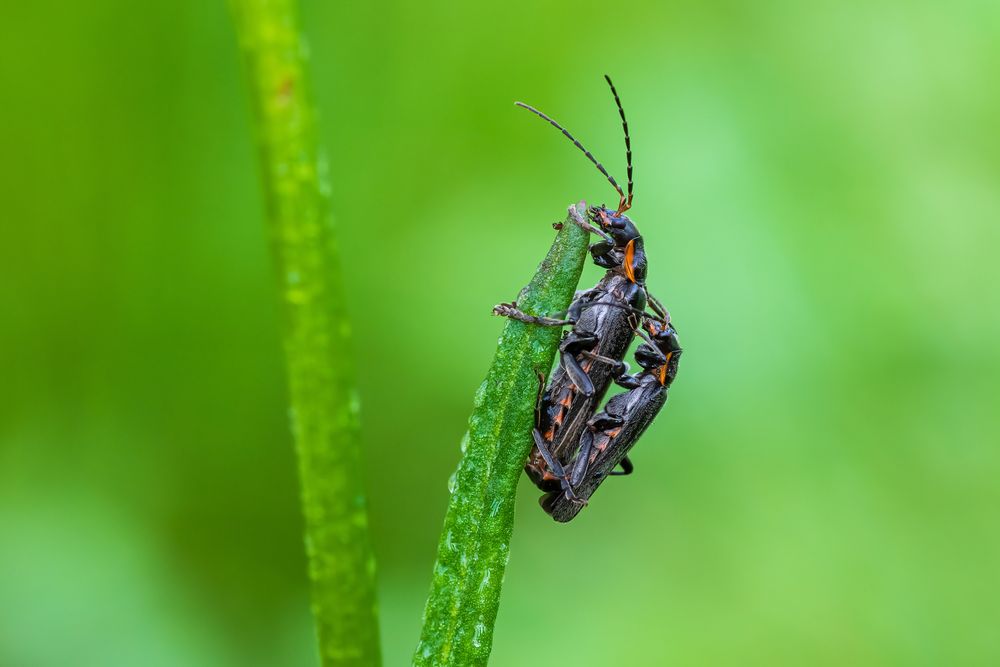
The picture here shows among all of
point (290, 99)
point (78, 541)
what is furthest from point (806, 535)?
point (290, 99)

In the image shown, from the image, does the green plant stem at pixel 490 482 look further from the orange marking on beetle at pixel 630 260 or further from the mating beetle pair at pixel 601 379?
the orange marking on beetle at pixel 630 260

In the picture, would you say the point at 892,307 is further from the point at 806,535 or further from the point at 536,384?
the point at 536,384

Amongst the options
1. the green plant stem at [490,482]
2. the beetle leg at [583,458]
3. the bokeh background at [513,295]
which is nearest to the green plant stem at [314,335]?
the green plant stem at [490,482]

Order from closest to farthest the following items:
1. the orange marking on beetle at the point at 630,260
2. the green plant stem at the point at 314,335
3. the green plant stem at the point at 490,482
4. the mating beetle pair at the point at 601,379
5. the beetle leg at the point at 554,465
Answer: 1. the green plant stem at the point at 314,335
2. the green plant stem at the point at 490,482
3. the beetle leg at the point at 554,465
4. the mating beetle pair at the point at 601,379
5. the orange marking on beetle at the point at 630,260

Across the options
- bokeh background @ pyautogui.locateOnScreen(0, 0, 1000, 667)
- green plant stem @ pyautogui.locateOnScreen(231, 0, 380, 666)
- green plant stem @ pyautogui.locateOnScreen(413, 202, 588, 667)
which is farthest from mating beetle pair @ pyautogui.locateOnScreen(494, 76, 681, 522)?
green plant stem @ pyautogui.locateOnScreen(231, 0, 380, 666)

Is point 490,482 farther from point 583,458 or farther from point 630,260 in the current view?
point 630,260

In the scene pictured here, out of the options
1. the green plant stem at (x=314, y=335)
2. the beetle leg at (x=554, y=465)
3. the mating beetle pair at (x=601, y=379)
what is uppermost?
the mating beetle pair at (x=601, y=379)

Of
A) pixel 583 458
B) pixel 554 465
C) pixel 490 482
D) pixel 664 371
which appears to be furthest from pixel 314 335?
pixel 664 371
